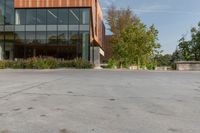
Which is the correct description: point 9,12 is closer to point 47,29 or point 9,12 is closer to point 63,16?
point 47,29

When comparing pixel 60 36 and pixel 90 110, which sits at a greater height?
pixel 60 36

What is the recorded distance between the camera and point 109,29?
52219 millimetres

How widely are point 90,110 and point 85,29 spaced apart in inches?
1078

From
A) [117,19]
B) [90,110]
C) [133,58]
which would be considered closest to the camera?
[90,110]

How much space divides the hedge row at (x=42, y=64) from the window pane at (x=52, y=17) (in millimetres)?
7276

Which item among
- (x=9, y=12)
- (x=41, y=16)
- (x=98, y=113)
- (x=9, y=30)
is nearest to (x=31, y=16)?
(x=41, y=16)

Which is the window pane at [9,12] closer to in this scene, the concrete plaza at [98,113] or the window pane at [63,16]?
the window pane at [63,16]

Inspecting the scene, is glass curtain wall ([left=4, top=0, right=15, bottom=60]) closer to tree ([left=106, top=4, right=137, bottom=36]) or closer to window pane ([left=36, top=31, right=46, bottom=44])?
window pane ([left=36, top=31, right=46, bottom=44])

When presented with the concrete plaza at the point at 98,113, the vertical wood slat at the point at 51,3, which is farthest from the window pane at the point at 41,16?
the concrete plaza at the point at 98,113

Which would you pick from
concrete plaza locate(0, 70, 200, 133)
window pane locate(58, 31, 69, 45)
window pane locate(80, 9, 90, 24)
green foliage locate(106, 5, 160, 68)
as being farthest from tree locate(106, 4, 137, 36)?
concrete plaza locate(0, 70, 200, 133)

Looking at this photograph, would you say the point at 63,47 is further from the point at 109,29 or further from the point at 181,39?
the point at 109,29

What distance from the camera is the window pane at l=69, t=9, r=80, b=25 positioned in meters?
33.2

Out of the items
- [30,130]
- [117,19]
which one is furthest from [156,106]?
[117,19]

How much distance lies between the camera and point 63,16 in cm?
3366
